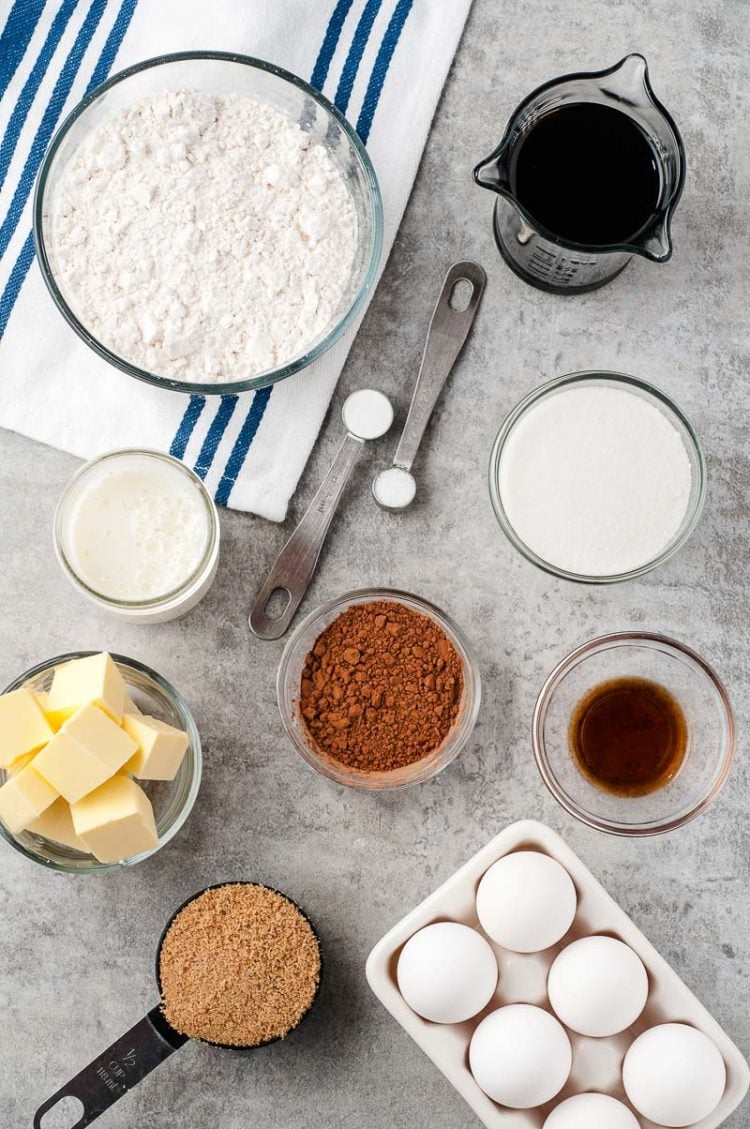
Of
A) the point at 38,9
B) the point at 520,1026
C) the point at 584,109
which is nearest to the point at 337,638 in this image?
the point at 520,1026

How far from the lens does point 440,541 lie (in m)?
1.56

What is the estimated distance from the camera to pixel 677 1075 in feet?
4.11

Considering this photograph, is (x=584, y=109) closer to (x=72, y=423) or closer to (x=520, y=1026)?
(x=72, y=423)

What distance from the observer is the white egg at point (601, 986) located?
4.16 feet

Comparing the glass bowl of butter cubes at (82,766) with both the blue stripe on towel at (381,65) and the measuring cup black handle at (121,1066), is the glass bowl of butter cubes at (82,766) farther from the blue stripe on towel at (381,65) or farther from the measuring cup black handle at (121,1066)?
the blue stripe on towel at (381,65)

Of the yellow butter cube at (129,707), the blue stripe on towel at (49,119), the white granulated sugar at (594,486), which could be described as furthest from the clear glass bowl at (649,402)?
the blue stripe on towel at (49,119)

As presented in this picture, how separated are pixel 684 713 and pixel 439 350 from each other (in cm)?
68

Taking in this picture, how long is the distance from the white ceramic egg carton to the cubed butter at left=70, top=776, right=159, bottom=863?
1.17ft

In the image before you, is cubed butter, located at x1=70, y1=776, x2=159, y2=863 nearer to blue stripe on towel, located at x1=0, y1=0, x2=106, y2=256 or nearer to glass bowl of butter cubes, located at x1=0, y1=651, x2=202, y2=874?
glass bowl of butter cubes, located at x1=0, y1=651, x2=202, y2=874

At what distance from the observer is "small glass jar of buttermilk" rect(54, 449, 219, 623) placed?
4.68 feet

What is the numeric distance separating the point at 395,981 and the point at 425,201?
1169 mm

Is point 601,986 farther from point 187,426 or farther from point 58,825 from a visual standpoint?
point 187,426

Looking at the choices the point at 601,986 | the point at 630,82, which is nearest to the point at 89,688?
the point at 601,986

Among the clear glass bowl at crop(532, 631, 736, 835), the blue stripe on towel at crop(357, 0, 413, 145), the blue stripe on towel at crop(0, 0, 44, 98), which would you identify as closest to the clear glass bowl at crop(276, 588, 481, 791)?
the clear glass bowl at crop(532, 631, 736, 835)
